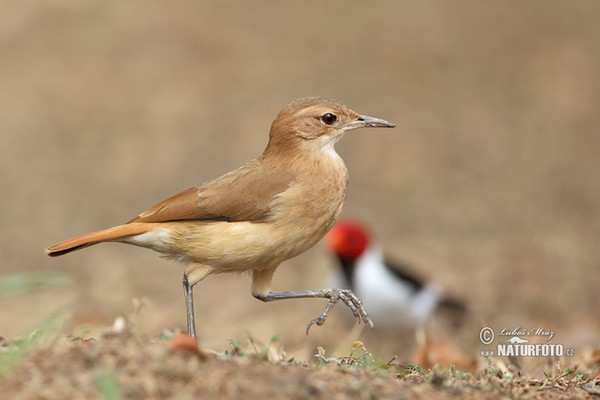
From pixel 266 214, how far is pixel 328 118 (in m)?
0.85

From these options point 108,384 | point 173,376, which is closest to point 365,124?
point 173,376

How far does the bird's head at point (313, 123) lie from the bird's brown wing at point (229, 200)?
313 millimetres

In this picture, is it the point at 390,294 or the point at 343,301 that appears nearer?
the point at 343,301

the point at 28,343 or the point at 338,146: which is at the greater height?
the point at 338,146

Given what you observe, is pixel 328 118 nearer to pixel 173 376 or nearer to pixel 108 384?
pixel 173 376

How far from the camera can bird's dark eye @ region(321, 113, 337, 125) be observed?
5828 mm

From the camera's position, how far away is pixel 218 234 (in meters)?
5.45

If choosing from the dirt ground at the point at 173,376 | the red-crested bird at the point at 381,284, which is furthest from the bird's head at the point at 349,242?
the dirt ground at the point at 173,376

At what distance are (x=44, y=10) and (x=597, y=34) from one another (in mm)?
9981

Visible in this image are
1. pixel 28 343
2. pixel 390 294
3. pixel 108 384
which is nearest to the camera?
pixel 108 384

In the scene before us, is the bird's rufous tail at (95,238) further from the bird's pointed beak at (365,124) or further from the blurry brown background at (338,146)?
the blurry brown background at (338,146)

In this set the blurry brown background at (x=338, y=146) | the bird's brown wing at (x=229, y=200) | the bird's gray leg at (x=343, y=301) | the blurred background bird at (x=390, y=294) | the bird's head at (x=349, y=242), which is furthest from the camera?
the blurry brown background at (x=338, y=146)

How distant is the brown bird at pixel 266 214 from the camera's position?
537cm

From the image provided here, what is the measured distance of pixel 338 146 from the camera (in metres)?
13.0
